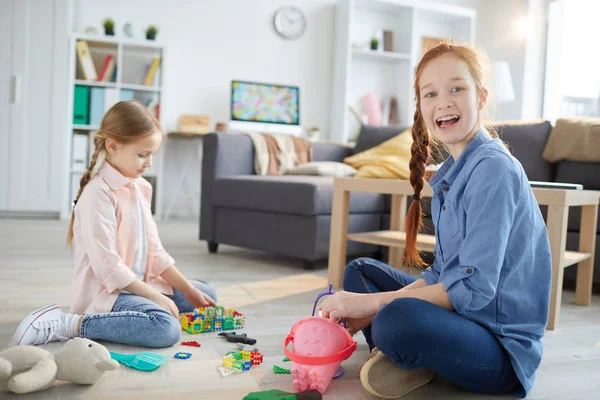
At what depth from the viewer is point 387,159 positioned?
9.94ft

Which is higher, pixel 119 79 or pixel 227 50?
pixel 227 50

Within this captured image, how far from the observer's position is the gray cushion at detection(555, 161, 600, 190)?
2.68 metres

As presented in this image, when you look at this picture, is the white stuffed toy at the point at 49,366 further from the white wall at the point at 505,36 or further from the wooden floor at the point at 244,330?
the white wall at the point at 505,36

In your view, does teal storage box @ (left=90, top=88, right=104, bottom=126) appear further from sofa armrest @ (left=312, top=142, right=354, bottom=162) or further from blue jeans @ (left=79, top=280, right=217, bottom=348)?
blue jeans @ (left=79, top=280, right=217, bottom=348)

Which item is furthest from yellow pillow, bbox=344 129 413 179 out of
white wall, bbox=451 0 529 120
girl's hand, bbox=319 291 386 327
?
white wall, bbox=451 0 529 120

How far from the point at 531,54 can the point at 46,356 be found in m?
5.19

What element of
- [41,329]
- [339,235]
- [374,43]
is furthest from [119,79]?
[41,329]

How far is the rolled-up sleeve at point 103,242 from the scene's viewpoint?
4.94 ft

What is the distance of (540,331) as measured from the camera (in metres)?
1.15

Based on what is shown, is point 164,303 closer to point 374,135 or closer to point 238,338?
point 238,338

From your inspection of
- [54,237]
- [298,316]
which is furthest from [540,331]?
[54,237]

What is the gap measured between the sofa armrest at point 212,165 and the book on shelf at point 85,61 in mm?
1737

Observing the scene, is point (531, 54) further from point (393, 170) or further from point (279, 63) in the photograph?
point (393, 170)

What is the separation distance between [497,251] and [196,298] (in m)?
1.00
